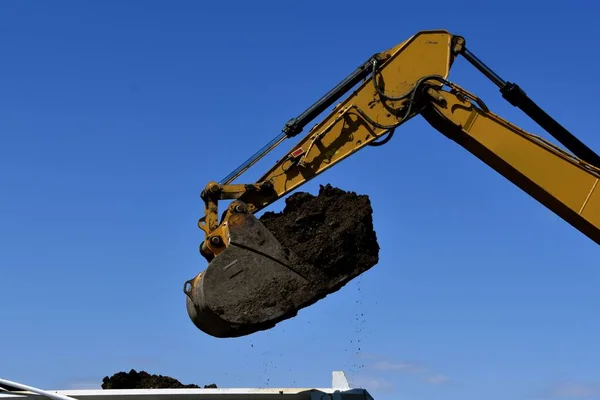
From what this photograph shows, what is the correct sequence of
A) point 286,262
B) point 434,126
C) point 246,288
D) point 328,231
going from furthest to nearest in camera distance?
point 434,126 < point 328,231 < point 286,262 < point 246,288

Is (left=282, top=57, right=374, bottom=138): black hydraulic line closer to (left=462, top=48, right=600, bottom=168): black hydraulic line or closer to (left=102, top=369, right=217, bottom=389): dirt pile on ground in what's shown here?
(left=462, top=48, right=600, bottom=168): black hydraulic line

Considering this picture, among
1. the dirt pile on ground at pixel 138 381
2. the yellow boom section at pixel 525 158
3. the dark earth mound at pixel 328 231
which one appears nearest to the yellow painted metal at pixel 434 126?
the yellow boom section at pixel 525 158

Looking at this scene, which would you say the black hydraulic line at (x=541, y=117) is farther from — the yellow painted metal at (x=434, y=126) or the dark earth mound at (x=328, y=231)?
the dark earth mound at (x=328, y=231)

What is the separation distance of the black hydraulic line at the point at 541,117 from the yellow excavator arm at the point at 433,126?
0.01 metres

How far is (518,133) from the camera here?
25.2ft

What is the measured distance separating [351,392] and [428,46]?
322 centimetres

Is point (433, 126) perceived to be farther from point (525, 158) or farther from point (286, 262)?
point (286, 262)

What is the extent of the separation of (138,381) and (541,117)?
416 cm

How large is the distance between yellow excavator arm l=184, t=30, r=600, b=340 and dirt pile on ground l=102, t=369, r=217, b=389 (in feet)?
3.42

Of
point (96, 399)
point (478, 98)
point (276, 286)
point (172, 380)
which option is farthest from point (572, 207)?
point (96, 399)

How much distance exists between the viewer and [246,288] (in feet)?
23.2

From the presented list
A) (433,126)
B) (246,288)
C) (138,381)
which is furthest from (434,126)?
(138,381)

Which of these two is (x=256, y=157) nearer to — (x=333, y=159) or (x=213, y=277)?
(x=333, y=159)

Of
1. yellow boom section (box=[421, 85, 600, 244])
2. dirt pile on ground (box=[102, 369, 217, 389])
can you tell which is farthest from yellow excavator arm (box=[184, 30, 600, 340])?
dirt pile on ground (box=[102, 369, 217, 389])
